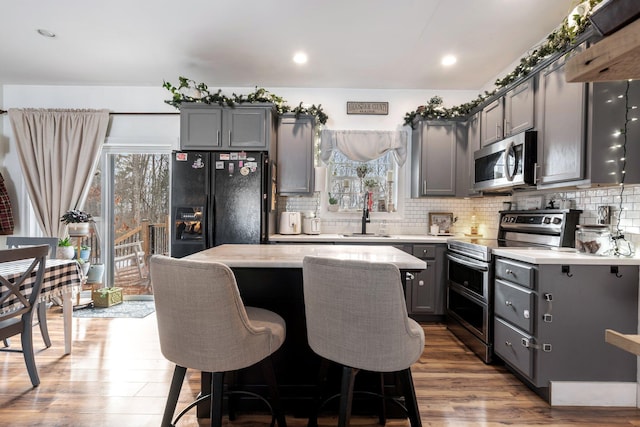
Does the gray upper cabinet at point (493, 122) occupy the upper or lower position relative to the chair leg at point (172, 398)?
upper

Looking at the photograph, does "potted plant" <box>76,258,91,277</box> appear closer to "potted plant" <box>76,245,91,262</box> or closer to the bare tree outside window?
"potted plant" <box>76,245,91,262</box>

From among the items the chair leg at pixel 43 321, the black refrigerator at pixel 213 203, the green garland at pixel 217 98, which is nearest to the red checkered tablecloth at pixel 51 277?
the chair leg at pixel 43 321

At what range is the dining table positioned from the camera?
2119mm

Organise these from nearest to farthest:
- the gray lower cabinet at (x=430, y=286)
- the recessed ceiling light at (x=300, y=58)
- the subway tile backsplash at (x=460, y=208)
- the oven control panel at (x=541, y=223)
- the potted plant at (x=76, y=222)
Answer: the oven control panel at (x=541, y=223) < the subway tile backsplash at (x=460, y=208) < the recessed ceiling light at (x=300, y=58) < the gray lower cabinet at (x=430, y=286) < the potted plant at (x=76, y=222)

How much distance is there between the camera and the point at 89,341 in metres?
2.91

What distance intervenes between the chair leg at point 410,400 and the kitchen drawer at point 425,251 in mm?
2223

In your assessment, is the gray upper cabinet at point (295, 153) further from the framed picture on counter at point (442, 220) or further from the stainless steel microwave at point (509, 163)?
the stainless steel microwave at point (509, 163)

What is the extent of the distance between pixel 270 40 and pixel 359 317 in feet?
8.89

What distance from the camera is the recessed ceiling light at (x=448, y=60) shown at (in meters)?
3.28

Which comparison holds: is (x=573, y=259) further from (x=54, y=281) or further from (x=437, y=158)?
(x=54, y=281)

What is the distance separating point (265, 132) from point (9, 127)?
3.29 meters

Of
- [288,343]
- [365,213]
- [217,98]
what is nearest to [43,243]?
[217,98]

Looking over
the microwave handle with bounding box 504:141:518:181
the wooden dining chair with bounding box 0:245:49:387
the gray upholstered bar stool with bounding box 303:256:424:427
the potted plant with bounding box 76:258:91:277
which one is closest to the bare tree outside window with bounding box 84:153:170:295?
the potted plant with bounding box 76:258:91:277

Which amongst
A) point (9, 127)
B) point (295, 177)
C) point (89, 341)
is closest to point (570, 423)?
point (295, 177)
